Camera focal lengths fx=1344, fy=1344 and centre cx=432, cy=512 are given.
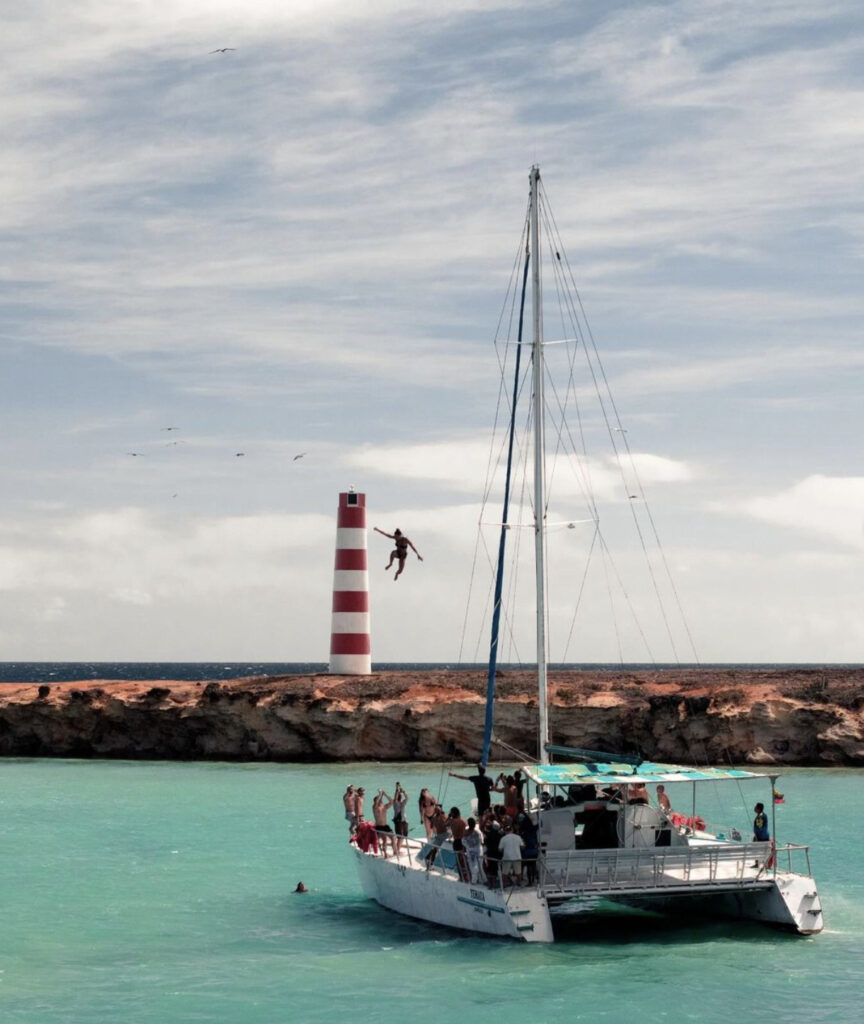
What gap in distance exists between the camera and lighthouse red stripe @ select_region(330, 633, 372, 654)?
59000 mm

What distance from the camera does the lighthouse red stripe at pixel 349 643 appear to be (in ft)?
194

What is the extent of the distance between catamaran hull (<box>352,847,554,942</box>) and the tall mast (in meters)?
3.13

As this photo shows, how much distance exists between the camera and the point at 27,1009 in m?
19.7

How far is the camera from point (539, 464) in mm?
27125

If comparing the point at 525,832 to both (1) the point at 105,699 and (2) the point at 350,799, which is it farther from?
(1) the point at 105,699

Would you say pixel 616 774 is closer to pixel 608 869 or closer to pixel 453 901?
pixel 608 869

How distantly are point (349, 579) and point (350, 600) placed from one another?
44.5 inches

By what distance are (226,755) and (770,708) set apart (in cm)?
2311

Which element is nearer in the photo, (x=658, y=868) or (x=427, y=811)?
(x=658, y=868)

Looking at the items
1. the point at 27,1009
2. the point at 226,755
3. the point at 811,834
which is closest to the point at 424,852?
the point at 27,1009

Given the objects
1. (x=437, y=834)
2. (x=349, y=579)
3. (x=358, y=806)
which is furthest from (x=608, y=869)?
(x=349, y=579)

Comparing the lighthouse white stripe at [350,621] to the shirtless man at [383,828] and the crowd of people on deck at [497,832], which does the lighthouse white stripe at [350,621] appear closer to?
the shirtless man at [383,828]

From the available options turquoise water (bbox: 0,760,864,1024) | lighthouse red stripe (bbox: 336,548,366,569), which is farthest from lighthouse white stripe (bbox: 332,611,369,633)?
turquoise water (bbox: 0,760,864,1024)

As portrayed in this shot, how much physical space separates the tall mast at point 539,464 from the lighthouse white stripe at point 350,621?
104ft
